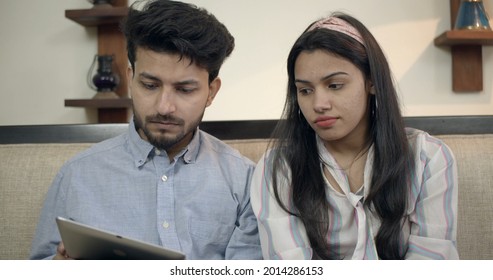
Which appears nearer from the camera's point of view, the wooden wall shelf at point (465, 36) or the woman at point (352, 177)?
the woman at point (352, 177)

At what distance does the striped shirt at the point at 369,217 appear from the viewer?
1.24 m

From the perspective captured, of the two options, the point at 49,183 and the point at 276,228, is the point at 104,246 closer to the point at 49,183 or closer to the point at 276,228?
the point at 276,228

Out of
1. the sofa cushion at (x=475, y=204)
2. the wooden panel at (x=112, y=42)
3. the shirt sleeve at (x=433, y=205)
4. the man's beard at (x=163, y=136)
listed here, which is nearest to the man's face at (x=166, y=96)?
the man's beard at (x=163, y=136)

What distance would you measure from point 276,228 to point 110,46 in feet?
4.92

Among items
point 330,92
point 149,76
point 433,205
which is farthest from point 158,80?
point 433,205

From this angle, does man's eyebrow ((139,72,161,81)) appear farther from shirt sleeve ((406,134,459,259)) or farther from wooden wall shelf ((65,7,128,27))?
wooden wall shelf ((65,7,128,27))

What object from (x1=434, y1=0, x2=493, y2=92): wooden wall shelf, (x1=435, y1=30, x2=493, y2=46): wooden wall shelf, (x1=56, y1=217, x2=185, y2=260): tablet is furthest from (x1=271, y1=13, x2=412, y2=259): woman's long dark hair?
(x1=434, y1=0, x2=493, y2=92): wooden wall shelf

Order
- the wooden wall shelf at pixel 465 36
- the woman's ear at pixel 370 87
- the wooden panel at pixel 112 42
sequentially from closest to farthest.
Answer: the woman's ear at pixel 370 87
the wooden wall shelf at pixel 465 36
the wooden panel at pixel 112 42

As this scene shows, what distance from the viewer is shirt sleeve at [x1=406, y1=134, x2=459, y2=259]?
48.3 inches

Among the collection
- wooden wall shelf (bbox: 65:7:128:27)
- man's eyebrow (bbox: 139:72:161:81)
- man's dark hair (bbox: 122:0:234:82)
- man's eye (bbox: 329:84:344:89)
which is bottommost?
man's eye (bbox: 329:84:344:89)

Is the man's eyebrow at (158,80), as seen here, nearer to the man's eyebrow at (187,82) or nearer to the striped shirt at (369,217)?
the man's eyebrow at (187,82)

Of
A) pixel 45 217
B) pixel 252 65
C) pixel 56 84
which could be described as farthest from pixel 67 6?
pixel 45 217

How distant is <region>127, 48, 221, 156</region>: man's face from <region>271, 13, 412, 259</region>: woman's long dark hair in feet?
0.75
